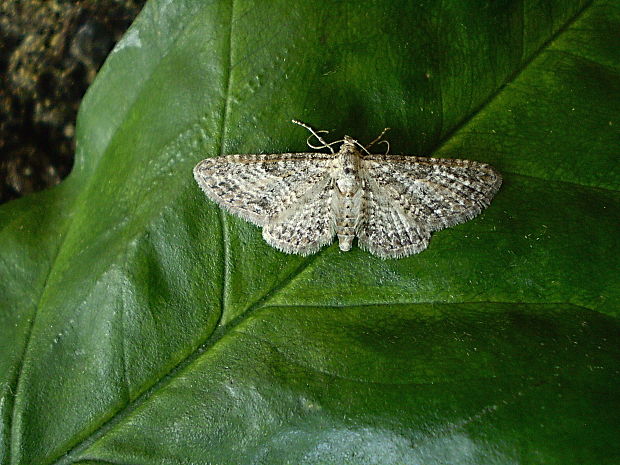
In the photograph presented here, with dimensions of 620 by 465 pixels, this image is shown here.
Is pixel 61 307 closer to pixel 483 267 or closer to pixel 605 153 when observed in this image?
pixel 483 267

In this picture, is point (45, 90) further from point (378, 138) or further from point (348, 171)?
point (378, 138)

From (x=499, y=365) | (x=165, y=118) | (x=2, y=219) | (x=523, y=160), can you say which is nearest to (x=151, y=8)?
(x=165, y=118)

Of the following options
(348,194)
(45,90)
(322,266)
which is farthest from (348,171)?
(45,90)

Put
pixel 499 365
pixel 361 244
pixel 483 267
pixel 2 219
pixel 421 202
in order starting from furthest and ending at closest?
pixel 2 219 < pixel 421 202 < pixel 361 244 < pixel 483 267 < pixel 499 365

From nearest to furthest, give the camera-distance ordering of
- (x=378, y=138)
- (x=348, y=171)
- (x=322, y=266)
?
(x=322, y=266) < (x=378, y=138) < (x=348, y=171)

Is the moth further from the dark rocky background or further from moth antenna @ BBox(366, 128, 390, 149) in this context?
the dark rocky background

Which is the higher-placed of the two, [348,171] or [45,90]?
[45,90]
